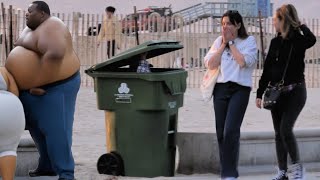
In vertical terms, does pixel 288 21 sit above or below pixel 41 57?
above

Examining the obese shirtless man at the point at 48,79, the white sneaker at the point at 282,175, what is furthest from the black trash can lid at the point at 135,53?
the white sneaker at the point at 282,175

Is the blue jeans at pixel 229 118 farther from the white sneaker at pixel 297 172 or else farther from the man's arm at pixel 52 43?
the man's arm at pixel 52 43

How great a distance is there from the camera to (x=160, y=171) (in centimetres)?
707

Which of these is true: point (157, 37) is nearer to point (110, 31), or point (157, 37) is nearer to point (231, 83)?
point (110, 31)

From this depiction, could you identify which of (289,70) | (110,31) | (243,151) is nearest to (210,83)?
(289,70)

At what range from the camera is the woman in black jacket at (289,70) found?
650 centimetres

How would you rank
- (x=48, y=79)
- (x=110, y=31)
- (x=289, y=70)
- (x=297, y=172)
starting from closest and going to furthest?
(x=48, y=79), (x=289, y=70), (x=297, y=172), (x=110, y=31)

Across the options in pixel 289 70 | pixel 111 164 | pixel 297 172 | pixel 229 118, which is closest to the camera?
pixel 229 118

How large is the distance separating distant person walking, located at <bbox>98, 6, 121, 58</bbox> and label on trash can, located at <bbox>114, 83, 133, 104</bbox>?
1069 cm

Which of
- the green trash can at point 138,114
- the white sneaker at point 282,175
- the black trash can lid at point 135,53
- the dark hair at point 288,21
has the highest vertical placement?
the dark hair at point 288,21

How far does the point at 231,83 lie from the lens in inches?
257

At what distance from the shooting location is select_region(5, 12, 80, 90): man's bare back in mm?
6133

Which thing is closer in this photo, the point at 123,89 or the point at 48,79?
the point at 48,79

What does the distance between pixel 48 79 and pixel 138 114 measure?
1111 mm
